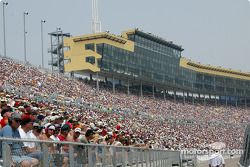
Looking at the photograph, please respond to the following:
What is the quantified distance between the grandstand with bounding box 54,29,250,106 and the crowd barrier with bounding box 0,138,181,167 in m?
63.3

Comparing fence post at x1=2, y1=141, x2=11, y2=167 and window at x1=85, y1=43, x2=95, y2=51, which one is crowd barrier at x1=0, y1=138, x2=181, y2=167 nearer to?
fence post at x1=2, y1=141, x2=11, y2=167

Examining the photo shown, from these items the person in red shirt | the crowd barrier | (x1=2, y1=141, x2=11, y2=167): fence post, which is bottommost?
the crowd barrier

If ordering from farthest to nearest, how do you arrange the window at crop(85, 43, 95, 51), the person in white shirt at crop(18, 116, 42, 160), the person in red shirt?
the window at crop(85, 43, 95, 51), the person in red shirt, the person in white shirt at crop(18, 116, 42, 160)

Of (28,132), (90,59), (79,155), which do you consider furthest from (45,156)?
(90,59)

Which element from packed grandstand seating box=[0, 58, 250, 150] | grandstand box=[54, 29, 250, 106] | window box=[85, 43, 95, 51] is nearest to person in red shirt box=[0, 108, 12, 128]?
packed grandstand seating box=[0, 58, 250, 150]

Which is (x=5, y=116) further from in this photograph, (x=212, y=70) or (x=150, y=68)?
(x=212, y=70)

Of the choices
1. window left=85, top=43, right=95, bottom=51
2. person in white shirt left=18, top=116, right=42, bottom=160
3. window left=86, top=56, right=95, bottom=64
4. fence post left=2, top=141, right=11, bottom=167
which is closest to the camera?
fence post left=2, top=141, right=11, bottom=167

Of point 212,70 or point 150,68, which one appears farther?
point 212,70

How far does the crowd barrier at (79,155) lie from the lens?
5.70 m

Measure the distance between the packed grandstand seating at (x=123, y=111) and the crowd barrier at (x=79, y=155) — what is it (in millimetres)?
3806

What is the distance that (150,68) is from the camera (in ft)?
300

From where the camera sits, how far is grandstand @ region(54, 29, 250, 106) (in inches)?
3115

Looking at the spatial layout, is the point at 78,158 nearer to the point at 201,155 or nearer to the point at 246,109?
the point at 201,155

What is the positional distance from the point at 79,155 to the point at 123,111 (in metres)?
48.3
